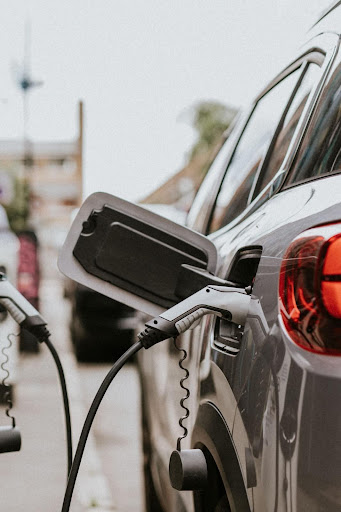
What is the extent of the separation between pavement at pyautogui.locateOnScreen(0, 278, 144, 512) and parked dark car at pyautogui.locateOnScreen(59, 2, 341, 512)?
→ 1675 mm

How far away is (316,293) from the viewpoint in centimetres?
168

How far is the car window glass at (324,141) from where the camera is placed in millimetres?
1957

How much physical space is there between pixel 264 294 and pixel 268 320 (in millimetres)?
79

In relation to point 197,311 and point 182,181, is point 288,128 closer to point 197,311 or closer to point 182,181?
point 197,311

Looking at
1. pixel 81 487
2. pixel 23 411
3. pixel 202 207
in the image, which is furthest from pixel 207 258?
pixel 23 411

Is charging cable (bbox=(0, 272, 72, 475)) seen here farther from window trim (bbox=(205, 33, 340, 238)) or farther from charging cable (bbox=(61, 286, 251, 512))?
window trim (bbox=(205, 33, 340, 238))

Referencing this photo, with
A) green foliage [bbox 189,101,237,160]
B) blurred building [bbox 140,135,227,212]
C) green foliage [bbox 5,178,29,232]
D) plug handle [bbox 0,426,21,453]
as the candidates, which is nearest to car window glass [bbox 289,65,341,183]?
plug handle [bbox 0,426,21,453]

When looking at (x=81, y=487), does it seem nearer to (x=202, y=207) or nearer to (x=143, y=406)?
(x=143, y=406)

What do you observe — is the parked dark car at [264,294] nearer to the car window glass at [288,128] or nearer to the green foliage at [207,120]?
the car window glass at [288,128]

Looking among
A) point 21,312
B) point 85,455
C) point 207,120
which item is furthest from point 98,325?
point 207,120

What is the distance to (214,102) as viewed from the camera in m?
45.6

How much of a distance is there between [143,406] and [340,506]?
2933 mm

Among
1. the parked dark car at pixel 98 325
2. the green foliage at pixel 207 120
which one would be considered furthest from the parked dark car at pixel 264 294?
the green foliage at pixel 207 120

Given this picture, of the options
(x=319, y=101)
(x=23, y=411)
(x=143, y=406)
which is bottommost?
(x=23, y=411)
